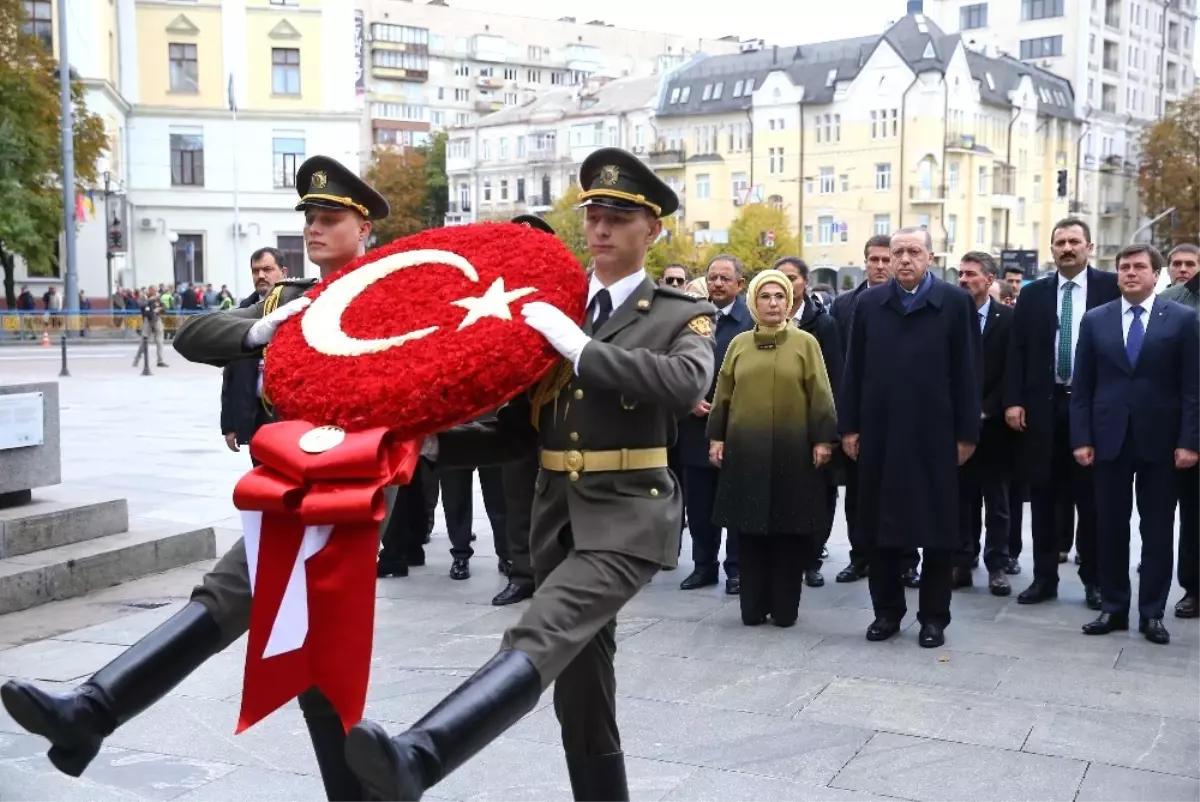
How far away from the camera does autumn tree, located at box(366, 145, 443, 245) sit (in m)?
76.9

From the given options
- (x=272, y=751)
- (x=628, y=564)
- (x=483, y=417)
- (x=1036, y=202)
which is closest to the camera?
(x=628, y=564)

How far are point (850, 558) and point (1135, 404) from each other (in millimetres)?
2582

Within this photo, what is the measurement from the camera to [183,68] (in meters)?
50.4

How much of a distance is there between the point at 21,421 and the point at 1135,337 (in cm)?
648

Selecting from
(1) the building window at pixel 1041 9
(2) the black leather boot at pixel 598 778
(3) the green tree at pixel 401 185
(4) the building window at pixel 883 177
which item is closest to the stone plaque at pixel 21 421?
(2) the black leather boot at pixel 598 778

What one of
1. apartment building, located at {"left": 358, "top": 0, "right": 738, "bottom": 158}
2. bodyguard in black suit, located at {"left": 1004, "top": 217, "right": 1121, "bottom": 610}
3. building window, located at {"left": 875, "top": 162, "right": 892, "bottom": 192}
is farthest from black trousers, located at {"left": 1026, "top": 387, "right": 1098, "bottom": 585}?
apartment building, located at {"left": 358, "top": 0, "right": 738, "bottom": 158}

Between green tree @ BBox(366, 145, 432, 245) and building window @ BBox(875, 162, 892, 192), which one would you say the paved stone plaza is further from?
green tree @ BBox(366, 145, 432, 245)

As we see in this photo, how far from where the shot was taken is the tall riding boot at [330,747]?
13.2ft

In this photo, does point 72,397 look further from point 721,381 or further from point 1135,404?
point 1135,404

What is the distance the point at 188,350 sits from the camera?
4.36 meters

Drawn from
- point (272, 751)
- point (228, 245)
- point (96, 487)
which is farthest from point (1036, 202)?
point (272, 751)

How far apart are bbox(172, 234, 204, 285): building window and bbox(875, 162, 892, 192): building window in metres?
33.9

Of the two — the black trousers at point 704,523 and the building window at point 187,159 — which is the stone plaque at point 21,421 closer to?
the black trousers at point 704,523

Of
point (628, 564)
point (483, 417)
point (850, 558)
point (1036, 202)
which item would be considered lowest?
point (850, 558)
